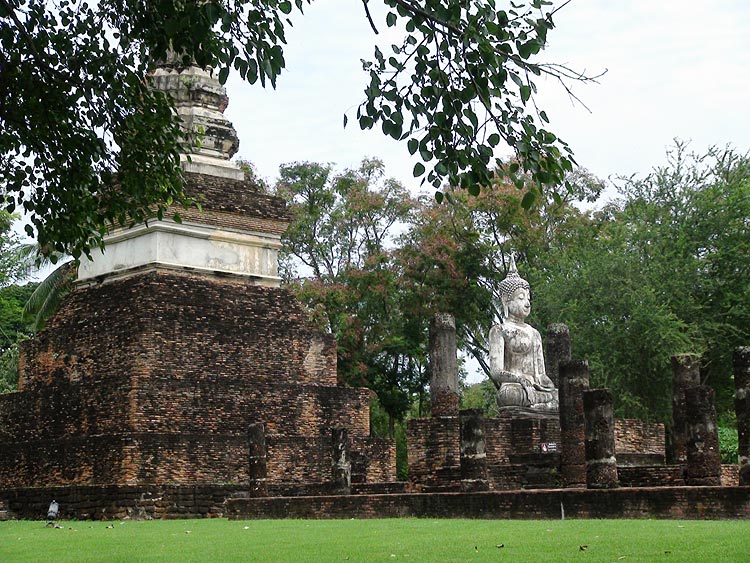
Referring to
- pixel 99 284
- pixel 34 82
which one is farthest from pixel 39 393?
pixel 34 82

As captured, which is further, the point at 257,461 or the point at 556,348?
the point at 556,348

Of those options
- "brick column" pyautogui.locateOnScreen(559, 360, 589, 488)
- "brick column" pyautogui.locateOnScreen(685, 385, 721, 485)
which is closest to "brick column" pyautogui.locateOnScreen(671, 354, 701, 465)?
"brick column" pyautogui.locateOnScreen(559, 360, 589, 488)

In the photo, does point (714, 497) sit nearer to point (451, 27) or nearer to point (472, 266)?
point (451, 27)

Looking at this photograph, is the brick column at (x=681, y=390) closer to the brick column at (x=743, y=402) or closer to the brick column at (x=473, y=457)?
the brick column at (x=473, y=457)

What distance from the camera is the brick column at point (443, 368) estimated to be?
20.2 m

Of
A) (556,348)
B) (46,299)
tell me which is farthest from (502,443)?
(46,299)

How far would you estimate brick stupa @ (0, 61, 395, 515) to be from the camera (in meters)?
18.8

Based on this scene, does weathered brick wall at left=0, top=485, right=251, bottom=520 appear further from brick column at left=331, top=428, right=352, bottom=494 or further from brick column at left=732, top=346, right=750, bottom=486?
brick column at left=732, top=346, right=750, bottom=486

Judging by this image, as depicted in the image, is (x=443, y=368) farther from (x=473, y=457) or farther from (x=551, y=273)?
(x=551, y=273)

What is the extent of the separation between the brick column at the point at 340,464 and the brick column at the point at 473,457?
2333 mm

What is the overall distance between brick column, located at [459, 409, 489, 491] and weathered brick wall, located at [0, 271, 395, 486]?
4771 mm

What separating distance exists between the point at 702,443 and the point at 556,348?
7.05m

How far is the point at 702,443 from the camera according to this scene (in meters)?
14.2

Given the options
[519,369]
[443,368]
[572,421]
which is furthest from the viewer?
[519,369]
